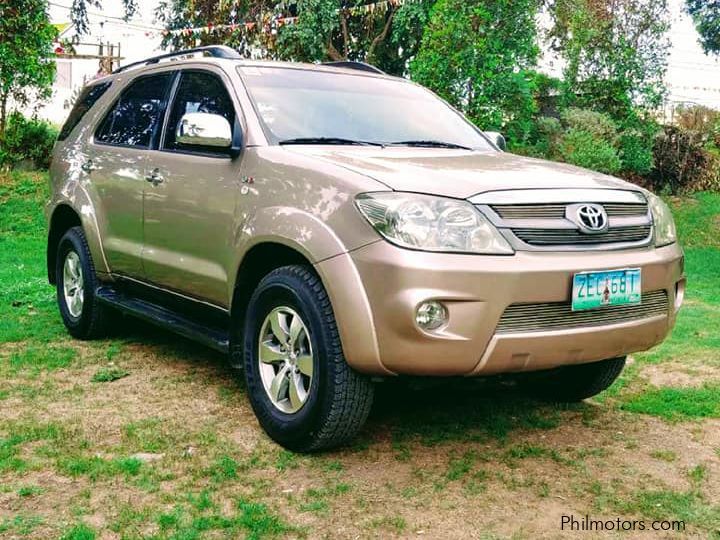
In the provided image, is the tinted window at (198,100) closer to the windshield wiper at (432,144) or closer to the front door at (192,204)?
the front door at (192,204)

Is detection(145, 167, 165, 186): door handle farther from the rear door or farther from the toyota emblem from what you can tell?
the toyota emblem

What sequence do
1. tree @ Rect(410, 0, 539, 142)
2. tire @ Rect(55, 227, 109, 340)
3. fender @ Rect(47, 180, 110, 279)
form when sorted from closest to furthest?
fender @ Rect(47, 180, 110, 279), tire @ Rect(55, 227, 109, 340), tree @ Rect(410, 0, 539, 142)

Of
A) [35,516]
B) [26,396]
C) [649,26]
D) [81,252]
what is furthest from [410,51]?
→ [35,516]

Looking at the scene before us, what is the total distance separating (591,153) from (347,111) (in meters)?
10.1

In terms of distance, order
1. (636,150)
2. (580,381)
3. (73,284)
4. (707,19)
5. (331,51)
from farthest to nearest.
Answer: (331,51) → (707,19) → (636,150) → (73,284) → (580,381)

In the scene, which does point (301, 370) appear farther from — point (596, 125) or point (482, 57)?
point (596, 125)

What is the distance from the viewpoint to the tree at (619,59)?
49.0ft

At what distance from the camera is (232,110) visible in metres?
4.36

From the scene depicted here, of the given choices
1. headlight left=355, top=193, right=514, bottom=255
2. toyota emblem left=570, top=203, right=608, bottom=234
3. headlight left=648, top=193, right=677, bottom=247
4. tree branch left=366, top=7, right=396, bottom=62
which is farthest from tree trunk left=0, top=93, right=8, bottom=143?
toyota emblem left=570, top=203, right=608, bottom=234

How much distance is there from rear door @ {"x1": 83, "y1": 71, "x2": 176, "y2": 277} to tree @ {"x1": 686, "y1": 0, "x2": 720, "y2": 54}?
44.2 feet

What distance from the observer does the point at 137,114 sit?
17.4 feet

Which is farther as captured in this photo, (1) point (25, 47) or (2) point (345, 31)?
(2) point (345, 31)

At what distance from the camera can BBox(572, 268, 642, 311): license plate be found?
133 inches

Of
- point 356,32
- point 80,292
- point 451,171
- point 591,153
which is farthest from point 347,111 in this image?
point 356,32
